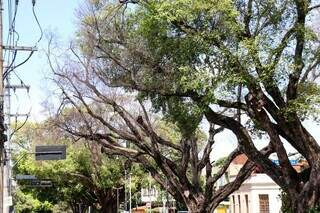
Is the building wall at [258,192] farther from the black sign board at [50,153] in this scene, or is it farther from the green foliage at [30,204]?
the black sign board at [50,153]

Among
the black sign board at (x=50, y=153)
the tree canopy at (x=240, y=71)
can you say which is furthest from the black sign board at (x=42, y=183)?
the tree canopy at (x=240, y=71)

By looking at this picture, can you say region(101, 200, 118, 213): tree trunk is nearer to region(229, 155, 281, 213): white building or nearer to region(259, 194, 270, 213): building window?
region(229, 155, 281, 213): white building

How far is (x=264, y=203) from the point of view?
51.1 metres

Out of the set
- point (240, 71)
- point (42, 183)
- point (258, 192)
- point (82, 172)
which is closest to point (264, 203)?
point (258, 192)

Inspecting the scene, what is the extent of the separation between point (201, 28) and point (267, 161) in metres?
4.89

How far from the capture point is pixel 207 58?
1647cm

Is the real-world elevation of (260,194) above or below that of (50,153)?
below

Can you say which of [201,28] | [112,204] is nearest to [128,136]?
[201,28]

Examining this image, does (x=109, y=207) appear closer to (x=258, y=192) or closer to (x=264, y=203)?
(x=258, y=192)

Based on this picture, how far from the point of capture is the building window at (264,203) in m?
50.7

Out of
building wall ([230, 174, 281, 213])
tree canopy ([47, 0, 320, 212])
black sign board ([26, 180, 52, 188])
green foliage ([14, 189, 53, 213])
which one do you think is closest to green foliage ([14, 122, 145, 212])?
black sign board ([26, 180, 52, 188])

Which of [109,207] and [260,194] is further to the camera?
[260,194]

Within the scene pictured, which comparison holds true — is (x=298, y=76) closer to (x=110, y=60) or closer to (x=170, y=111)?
(x=170, y=111)

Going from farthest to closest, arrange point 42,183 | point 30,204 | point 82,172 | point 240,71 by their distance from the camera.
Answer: point 30,204, point 42,183, point 82,172, point 240,71
